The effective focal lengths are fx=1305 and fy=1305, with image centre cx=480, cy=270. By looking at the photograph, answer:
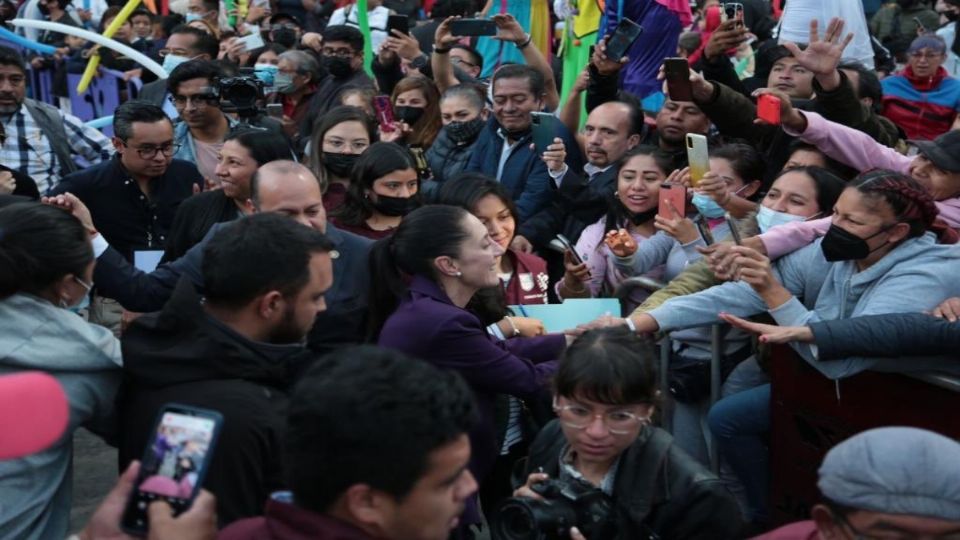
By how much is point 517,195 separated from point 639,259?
140cm

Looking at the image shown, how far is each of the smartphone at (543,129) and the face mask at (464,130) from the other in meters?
0.57

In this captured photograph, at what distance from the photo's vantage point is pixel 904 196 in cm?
412

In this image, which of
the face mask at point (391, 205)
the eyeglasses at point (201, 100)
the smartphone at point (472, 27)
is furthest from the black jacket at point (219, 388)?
the smartphone at point (472, 27)

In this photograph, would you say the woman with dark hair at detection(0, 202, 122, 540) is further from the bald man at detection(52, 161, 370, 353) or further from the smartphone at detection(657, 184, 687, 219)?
the smartphone at detection(657, 184, 687, 219)

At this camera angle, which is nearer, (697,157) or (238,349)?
(238,349)

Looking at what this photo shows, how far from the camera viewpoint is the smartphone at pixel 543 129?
674cm

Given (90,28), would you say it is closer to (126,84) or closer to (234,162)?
(126,84)

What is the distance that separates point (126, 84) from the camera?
39.5ft

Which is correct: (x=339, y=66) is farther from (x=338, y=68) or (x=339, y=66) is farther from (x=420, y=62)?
(x=420, y=62)

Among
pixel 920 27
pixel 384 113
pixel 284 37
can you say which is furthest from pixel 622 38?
pixel 920 27

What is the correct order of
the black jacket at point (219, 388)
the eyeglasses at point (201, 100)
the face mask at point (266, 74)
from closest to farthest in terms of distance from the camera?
the black jacket at point (219, 388) → the eyeglasses at point (201, 100) → the face mask at point (266, 74)

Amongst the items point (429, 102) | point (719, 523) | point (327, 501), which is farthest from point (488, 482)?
point (429, 102)

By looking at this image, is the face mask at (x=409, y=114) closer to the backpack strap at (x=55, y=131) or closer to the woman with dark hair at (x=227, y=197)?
the backpack strap at (x=55, y=131)

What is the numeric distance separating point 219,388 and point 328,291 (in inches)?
62.4
